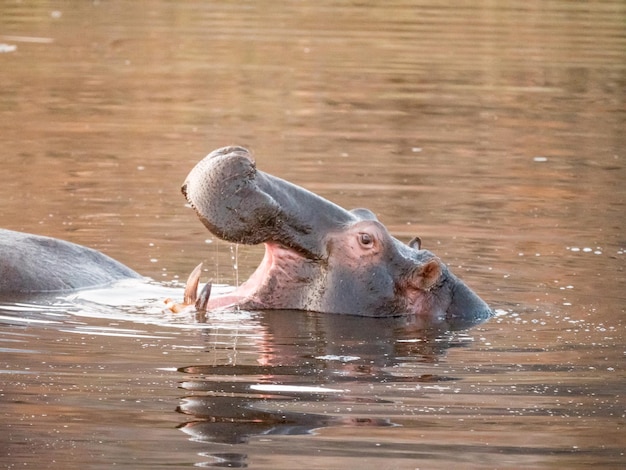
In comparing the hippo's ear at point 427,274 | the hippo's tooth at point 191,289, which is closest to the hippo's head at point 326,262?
the hippo's ear at point 427,274

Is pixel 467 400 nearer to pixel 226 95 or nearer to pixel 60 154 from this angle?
pixel 60 154

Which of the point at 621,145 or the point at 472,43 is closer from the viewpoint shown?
the point at 621,145

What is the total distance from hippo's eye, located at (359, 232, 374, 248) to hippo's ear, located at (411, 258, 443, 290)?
30 centimetres

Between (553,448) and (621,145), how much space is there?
34.4 ft

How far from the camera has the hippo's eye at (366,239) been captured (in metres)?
8.12

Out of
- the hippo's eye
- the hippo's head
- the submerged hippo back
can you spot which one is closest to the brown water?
the hippo's head

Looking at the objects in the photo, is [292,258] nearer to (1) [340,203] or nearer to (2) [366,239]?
(2) [366,239]

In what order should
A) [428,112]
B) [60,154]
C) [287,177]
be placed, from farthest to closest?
[428,112]
[60,154]
[287,177]

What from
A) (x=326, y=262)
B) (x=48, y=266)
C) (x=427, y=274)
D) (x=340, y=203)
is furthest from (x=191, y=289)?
(x=340, y=203)

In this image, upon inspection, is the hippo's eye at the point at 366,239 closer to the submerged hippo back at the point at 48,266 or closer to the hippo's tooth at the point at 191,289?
the hippo's tooth at the point at 191,289

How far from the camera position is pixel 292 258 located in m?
Result: 8.15

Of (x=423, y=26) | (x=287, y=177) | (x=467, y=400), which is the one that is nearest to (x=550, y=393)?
(x=467, y=400)

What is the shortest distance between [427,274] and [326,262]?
54 centimetres

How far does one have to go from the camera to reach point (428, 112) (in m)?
18.0
